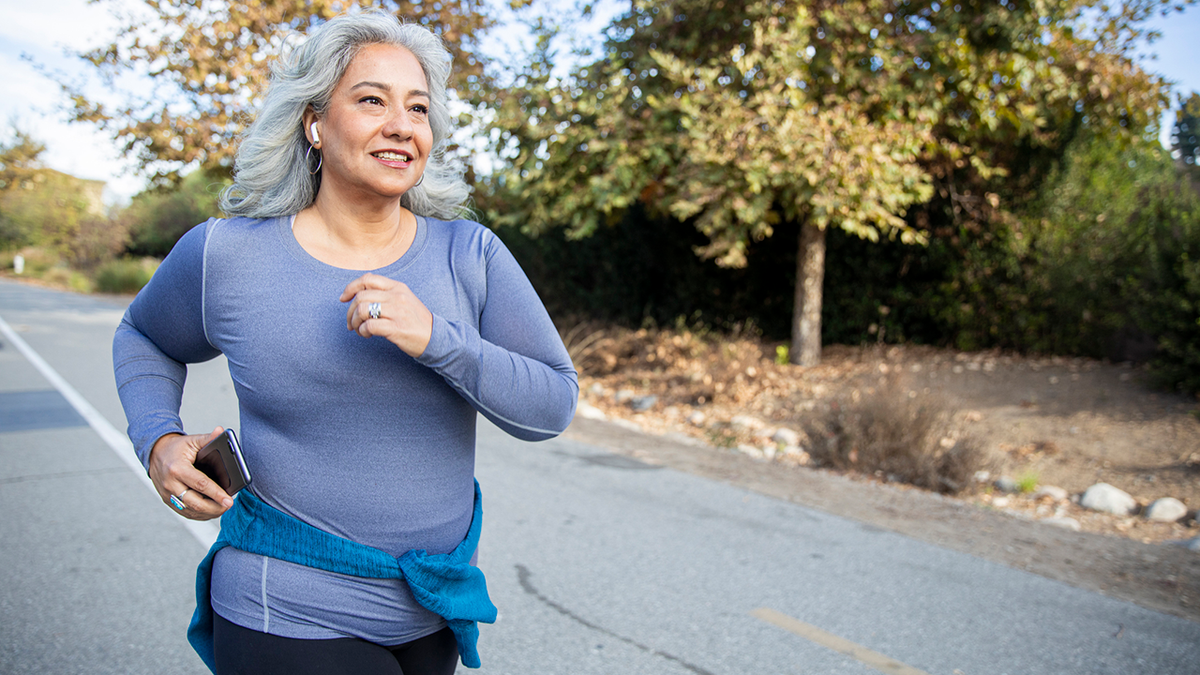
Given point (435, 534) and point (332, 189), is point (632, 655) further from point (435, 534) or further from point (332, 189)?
point (332, 189)

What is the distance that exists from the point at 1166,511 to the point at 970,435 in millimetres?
1364

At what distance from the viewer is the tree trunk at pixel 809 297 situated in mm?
11234

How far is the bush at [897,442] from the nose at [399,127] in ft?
18.9

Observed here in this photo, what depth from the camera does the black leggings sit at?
1.55 m

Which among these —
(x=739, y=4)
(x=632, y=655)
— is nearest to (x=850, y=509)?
(x=632, y=655)

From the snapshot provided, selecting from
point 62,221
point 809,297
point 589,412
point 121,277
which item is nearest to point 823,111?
point 809,297

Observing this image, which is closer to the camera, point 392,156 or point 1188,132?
point 392,156

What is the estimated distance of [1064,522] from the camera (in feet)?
18.9

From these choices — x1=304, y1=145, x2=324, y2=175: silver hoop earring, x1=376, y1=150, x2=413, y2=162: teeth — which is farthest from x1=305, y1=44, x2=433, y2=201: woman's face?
x1=304, y1=145, x2=324, y2=175: silver hoop earring

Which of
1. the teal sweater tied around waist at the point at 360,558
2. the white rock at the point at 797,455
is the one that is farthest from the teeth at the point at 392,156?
the white rock at the point at 797,455

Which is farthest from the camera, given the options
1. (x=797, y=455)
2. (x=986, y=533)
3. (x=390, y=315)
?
(x=797, y=455)

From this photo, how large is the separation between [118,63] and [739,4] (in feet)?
33.2

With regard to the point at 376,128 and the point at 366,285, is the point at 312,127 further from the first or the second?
the point at 366,285

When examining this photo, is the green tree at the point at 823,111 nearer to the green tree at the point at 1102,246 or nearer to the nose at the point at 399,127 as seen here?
the green tree at the point at 1102,246
